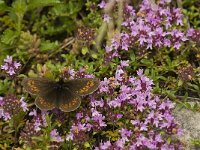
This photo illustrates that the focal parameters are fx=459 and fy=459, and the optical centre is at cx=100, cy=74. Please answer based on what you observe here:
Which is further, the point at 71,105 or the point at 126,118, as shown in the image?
the point at 126,118

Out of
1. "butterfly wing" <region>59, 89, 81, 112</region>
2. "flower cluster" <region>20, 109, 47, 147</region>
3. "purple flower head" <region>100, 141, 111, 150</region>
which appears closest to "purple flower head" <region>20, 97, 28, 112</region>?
"flower cluster" <region>20, 109, 47, 147</region>

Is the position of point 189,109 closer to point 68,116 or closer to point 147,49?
point 147,49

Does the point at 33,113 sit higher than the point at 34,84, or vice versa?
the point at 34,84

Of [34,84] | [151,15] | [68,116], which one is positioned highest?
[151,15]

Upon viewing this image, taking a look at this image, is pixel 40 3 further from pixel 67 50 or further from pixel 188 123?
pixel 188 123

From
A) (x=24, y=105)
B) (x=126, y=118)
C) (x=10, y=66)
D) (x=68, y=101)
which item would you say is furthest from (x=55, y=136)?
(x=10, y=66)

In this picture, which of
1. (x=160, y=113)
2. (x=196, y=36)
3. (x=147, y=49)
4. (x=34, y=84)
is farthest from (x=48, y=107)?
(x=196, y=36)

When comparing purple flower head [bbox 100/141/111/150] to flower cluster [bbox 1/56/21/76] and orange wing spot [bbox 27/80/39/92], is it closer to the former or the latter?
orange wing spot [bbox 27/80/39/92]

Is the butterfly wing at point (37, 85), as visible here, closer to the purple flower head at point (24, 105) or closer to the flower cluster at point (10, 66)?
the purple flower head at point (24, 105)
